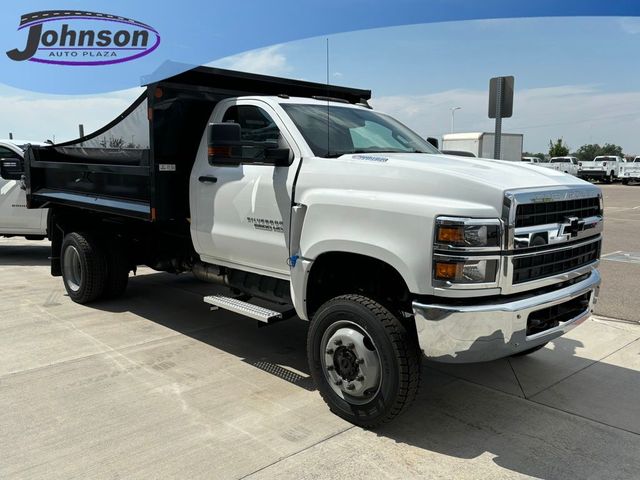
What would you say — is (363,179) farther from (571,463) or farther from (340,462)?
(571,463)

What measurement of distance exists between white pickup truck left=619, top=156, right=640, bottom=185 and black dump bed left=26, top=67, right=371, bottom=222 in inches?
1547

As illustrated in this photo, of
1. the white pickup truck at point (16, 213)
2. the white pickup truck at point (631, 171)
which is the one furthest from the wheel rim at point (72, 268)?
the white pickup truck at point (631, 171)

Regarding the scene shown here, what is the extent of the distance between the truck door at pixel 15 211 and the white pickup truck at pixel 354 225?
4214mm

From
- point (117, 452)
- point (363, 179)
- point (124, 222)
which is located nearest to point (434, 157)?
point (363, 179)

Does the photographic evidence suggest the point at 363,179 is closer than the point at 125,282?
Yes

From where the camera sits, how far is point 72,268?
6906 millimetres

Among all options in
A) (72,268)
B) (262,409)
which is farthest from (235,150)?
(72,268)

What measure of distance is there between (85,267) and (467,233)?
4822 millimetres

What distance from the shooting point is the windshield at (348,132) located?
14.3 ft

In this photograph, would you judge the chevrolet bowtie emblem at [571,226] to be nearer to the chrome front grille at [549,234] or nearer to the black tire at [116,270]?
the chrome front grille at [549,234]

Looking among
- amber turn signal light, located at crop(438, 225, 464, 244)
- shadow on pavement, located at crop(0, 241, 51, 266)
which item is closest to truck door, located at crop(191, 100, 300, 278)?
amber turn signal light, located at crop(438, 225, 464, 244)

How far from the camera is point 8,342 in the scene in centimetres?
534

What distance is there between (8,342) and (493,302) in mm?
4436

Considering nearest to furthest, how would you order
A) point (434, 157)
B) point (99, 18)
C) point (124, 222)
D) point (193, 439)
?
point (193, 439)
point (434, 157)
point (124, 222)
point (99, 18)
